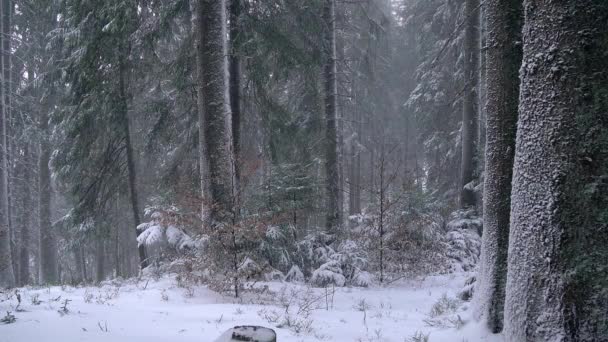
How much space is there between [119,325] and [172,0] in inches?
303

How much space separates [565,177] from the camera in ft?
10.9

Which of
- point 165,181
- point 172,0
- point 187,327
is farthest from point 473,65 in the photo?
point 187,327

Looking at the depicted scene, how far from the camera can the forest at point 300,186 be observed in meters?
3.35

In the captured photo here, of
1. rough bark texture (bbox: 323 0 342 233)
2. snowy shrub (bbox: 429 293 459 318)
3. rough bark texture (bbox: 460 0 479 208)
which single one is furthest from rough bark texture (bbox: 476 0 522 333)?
rough bark texture (bbox: 460 0 479 208)

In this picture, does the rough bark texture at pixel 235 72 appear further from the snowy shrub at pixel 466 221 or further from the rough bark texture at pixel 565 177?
the rough bark texture at pixel 565 177

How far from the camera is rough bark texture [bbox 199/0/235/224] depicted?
7.65 meters

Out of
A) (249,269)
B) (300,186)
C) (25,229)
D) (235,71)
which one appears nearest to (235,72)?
(235,71)

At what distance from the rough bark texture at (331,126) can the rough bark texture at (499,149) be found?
25.6 feet

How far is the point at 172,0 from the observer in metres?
9.44

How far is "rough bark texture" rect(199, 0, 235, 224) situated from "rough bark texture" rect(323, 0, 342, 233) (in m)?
5.28

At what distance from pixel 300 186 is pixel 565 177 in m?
7.48

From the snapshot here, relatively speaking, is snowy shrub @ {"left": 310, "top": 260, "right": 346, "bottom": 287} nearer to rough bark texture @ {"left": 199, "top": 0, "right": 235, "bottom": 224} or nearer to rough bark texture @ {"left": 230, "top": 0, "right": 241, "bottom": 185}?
rough bark texture @ {"left": 199, "top": 0, "right": 235, "bottom": 224}

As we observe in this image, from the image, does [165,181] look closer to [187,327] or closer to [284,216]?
[284,216]

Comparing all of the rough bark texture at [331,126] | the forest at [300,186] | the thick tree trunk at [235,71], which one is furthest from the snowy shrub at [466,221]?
the thick tree trunk at [235,71]
